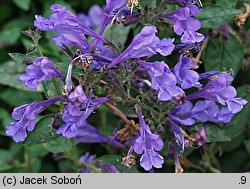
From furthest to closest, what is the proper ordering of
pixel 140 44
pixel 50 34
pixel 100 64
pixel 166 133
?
pixel 50 34
pixel 166 133
pixel 100 64
pixel 140 44

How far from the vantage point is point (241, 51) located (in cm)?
221

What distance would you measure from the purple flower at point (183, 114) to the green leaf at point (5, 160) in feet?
3.13

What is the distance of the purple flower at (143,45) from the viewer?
1532 millimetres

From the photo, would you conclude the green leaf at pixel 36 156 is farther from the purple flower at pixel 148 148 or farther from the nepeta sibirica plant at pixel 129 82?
the purple flower at pixel 148 148

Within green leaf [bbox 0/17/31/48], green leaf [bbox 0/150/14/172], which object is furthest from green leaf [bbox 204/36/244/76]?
green leaf [bbox 0/17/31/48]

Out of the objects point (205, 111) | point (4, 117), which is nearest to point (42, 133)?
point (205, 111)

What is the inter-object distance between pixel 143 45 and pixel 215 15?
1.62 ft

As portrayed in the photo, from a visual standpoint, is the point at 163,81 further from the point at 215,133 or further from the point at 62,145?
the point at 62,145

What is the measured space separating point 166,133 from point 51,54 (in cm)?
93

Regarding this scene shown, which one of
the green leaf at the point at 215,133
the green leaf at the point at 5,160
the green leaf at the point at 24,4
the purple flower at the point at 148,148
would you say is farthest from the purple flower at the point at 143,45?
the green leaf at the point at 24,4

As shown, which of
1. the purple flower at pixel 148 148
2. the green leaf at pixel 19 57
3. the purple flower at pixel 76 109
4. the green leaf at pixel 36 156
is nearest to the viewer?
the purple flower at pixel 76 109

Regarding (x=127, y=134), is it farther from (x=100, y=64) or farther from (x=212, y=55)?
(x=212, y=55)

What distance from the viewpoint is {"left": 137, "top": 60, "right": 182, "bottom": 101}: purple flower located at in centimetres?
154

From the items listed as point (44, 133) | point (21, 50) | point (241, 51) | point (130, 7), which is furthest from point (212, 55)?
point (21, 50)
